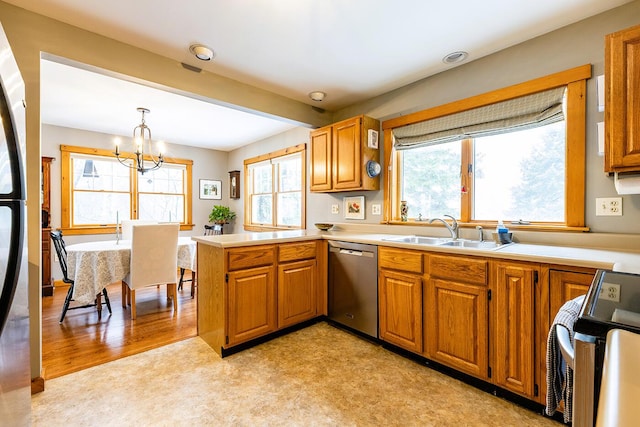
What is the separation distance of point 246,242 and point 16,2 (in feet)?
6.72

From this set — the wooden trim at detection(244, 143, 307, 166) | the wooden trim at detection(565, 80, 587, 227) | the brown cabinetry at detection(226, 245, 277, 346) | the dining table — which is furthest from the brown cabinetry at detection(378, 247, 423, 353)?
the dining table

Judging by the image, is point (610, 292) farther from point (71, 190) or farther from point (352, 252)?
point (71, 190)

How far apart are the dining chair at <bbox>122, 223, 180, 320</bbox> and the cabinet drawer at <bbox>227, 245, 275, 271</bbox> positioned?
1271mm

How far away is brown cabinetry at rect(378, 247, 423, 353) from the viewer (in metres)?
2.14

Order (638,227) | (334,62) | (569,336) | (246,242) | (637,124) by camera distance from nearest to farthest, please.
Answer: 1. (569,336)
2. (637,124)
3. (638,227)
4. (246,242)
5. (334,62)

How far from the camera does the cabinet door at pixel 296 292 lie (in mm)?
2594

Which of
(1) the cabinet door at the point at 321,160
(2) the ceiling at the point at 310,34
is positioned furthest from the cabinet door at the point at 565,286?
(1) the cabinet door at the point at 321,160

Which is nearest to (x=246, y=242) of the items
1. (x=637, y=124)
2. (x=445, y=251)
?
(x=445, y=251)

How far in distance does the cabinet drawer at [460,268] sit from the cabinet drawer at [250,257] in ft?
4.24

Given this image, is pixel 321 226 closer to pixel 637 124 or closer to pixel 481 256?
pixel 481 256

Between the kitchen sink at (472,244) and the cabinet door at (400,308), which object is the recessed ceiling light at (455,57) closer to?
the kitchen sink at (472,244)

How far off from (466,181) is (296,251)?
1632 mm

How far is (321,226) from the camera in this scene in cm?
329

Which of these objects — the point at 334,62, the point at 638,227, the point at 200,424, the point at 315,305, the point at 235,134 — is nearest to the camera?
the point at 200,424
